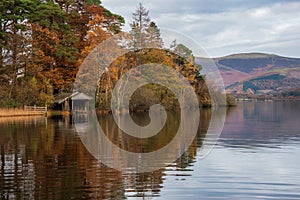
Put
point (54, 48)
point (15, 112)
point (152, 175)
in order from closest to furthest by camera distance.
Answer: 1. point (152, 175)
2. point (15, 112)
3. point (54, 48)

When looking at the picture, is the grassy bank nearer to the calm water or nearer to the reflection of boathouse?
the reflection of boathouse

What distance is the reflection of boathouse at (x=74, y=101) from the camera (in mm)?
52688

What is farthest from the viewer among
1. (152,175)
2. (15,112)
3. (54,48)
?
(54,48)

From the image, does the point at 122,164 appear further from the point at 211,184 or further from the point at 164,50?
the point at 164,50

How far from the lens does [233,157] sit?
18.1 metres

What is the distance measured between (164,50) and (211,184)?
54.9m

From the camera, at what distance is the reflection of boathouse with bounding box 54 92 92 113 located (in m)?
52.7

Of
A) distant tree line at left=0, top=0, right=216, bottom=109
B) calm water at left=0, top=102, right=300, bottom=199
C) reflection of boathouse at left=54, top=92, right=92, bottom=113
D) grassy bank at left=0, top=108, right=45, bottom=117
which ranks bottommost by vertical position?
calm water at left=0, top=102, right=300, bottom=199

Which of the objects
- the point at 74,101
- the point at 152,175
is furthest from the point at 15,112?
the point at 152,175

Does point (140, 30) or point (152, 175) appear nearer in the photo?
point (152, 175)

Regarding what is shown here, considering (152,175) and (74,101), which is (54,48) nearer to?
(74,101)

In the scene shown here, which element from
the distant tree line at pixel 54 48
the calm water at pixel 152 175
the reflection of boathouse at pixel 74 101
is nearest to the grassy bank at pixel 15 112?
the distant tree line at pixel 54 48

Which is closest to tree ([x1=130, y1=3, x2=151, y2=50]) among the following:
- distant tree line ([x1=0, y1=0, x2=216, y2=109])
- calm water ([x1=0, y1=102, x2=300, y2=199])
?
distant tree line ([x1=0, y1=0, x2=216, y2=109])

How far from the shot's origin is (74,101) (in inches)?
2114
